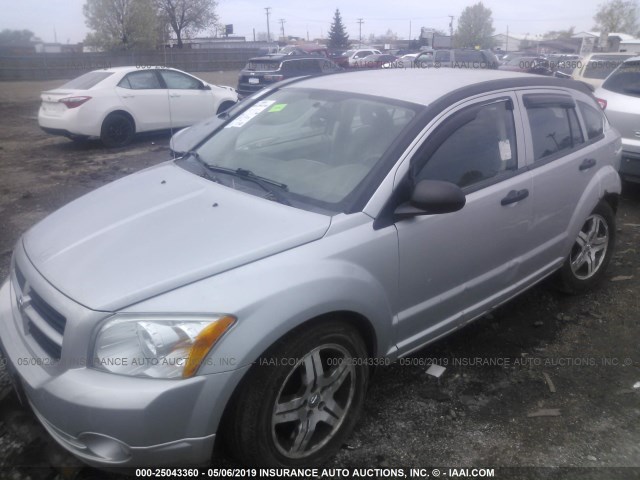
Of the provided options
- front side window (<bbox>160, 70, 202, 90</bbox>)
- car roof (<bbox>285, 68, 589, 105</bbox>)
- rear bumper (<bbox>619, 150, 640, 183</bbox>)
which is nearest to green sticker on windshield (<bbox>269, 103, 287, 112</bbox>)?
car roof (<bbox>285, 68, 589, 105</bbox>)

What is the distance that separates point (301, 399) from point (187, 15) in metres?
55.5

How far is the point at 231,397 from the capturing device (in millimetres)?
2164

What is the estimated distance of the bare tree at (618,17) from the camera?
175ft

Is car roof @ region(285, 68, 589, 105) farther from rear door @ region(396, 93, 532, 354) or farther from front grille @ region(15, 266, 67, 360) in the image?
front grille @ region(15, 266, 67, 360)

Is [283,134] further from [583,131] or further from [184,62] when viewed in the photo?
[184,62]

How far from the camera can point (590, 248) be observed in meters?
4.29

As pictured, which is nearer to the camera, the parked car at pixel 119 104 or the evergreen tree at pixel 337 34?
the parked car at pixel 119 104

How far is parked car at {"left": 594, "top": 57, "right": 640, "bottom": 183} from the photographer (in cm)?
632

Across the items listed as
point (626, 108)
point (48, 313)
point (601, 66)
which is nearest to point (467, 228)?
point (48, 313)

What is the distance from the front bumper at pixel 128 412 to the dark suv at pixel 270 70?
13457mm

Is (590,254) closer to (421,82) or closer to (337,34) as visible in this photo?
(421,82)

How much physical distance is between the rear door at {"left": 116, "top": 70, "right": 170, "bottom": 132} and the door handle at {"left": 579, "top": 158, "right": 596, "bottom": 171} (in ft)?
27.6

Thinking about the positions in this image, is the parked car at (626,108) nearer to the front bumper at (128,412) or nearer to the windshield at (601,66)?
the windshield at (601,66)

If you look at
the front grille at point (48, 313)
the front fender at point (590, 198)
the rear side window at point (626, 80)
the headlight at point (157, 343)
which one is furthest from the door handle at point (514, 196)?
the rear side window at point (626, 80)
